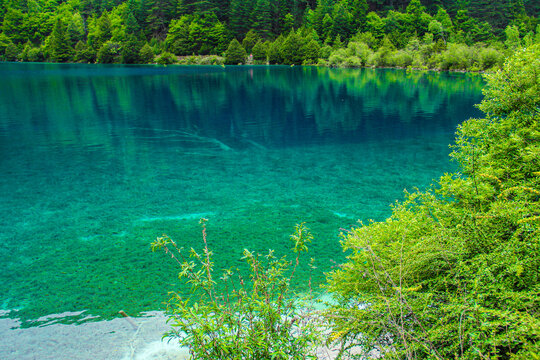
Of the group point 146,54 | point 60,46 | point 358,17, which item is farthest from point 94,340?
point 60,46

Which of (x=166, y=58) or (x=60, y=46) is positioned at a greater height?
(x=60, y=46)

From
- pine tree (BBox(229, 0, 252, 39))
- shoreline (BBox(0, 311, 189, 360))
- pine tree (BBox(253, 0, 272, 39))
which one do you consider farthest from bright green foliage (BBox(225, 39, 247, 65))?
shoreline (BBox(0, 311, 189, 360))

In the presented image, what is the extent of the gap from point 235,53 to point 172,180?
91548 mm

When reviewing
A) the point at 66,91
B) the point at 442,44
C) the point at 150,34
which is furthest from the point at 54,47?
the point at 442,44

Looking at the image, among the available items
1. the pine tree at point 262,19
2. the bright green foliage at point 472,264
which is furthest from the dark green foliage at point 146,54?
the bright green foliage at point 472,264

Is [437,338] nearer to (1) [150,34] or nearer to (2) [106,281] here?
(2) [106,281]

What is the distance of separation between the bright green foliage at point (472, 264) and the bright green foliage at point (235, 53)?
329 ft

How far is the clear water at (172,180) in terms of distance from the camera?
9.20 metres

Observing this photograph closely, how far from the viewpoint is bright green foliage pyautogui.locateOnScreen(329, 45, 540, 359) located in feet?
12.7

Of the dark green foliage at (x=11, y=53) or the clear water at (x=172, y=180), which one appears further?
the dark green foliage at (x=11, y=53)

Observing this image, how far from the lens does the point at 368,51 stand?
297 ft

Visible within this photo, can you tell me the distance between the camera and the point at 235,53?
102m

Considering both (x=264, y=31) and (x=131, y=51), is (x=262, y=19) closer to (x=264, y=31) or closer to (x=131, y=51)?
(x=264, y=31)

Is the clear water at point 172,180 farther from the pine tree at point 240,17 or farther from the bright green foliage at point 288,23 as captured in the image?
the bright green foliage at point 288,23
